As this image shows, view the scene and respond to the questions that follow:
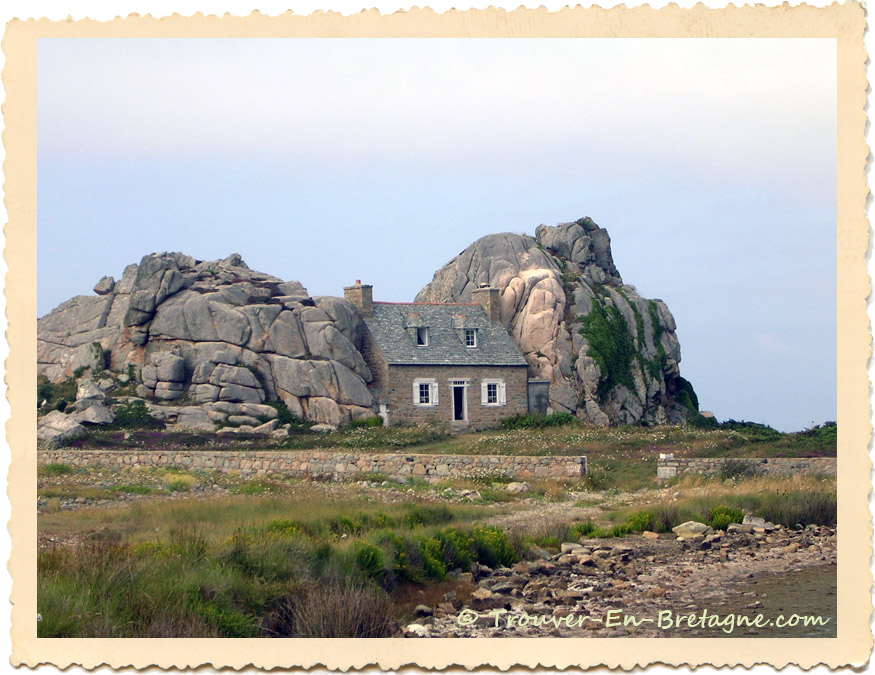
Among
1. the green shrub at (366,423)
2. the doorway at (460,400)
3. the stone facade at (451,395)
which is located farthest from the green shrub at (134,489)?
the doorway at (460,400)

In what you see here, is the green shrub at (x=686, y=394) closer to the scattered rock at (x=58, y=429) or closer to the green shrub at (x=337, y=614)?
the scattered rock at (x=58, y=429)

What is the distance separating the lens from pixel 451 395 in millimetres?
44750

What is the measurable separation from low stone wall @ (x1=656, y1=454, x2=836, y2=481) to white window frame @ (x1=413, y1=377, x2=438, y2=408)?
15.8 meters

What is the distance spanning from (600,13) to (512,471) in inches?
872

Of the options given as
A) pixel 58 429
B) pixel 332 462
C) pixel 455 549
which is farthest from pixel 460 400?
pixel 455 549

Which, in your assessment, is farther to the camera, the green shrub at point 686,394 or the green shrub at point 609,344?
the green shrub at point 686,394

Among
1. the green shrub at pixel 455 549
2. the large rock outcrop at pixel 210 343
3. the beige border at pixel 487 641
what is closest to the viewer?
the beige border at pixel 487 641

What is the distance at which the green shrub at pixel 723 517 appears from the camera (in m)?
21.7

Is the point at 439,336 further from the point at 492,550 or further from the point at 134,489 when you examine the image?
the point at 492,550

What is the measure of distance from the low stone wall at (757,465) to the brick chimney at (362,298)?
→ 2002 cm

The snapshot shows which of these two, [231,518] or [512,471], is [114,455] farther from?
[231,518]

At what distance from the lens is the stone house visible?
145ft

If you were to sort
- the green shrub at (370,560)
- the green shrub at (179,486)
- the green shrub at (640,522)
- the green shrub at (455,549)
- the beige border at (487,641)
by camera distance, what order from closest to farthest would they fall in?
1. the beige border at (487,641)
2. the green shrub at (370,560)
3. the green shrub at (455,549)
4. the green shrub at (640,522)
5. the green shrub at (179,486)

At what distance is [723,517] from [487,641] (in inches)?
537
